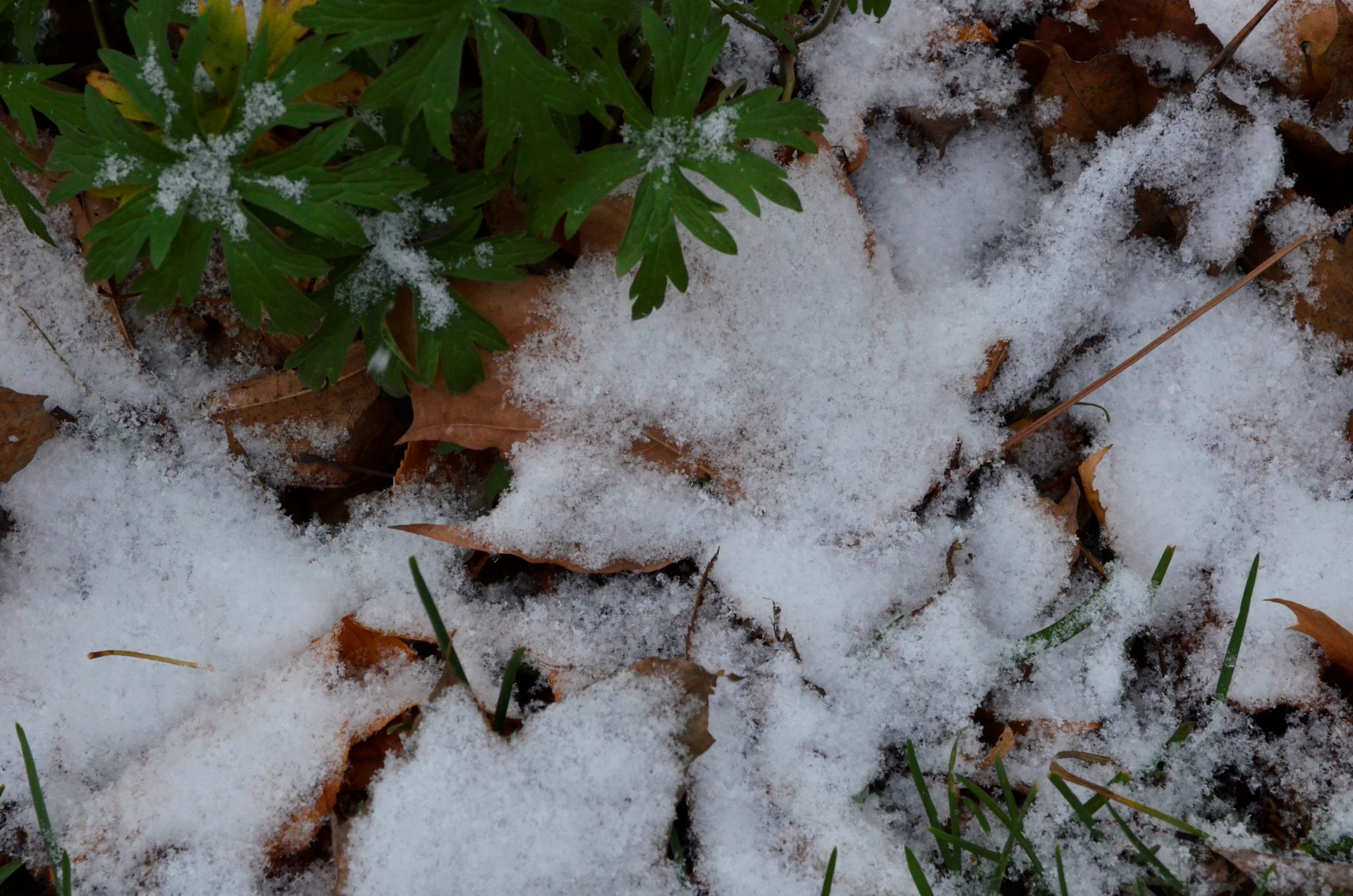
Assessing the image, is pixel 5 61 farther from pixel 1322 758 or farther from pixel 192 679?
pixel 1322 758

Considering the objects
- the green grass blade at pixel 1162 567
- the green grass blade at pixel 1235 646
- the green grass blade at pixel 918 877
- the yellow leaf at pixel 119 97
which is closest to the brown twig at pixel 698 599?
the green grass blade at pixel 918 877

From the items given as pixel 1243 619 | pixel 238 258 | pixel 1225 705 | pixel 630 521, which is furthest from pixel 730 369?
pixel 1225 705

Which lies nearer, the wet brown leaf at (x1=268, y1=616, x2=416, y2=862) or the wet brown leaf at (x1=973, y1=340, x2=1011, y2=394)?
the wet brown leaf at (x1=268, y1=616, x2=416, y2=862)

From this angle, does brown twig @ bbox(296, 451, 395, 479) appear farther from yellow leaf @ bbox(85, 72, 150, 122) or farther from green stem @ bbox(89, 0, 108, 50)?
green stem @ bbox(89, 0, 108, 50)

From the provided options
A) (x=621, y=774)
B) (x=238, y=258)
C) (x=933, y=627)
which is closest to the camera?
(x=238, y=258)

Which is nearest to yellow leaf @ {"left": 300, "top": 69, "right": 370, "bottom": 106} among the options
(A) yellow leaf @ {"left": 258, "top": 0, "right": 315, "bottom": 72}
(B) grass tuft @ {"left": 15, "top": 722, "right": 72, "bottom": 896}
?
(A) yellow leaf @ {"left": 258, "top": 0, "right": 315, "bottom": 72}

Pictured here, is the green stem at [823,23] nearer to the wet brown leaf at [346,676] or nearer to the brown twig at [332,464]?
the brown twig at [332,464]
